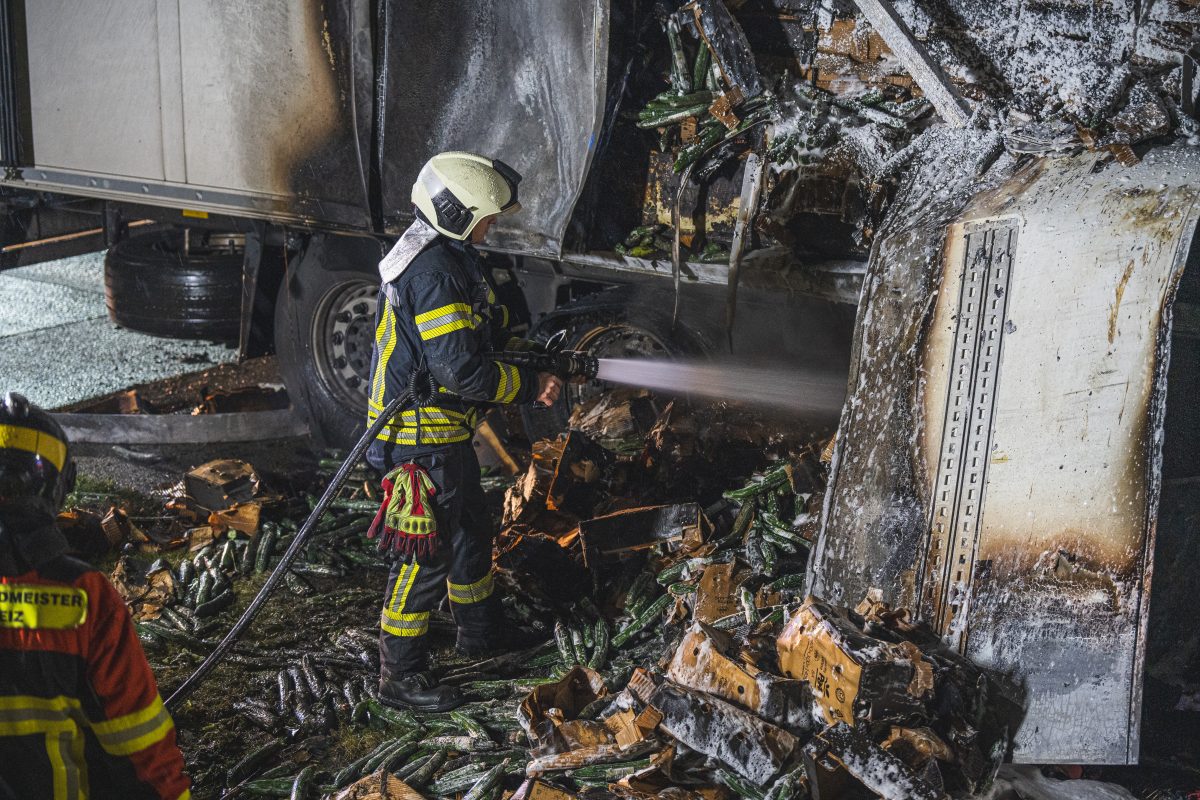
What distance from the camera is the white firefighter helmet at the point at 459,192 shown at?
4203mm

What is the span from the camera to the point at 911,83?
5.04m

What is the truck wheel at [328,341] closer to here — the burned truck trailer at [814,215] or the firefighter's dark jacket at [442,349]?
the burned truck trailer at [814,215]

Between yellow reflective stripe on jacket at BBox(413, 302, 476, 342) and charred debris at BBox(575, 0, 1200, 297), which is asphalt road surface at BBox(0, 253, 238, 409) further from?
yellow reflective stripe on jacket at BBox(413, 302, 476, 342)

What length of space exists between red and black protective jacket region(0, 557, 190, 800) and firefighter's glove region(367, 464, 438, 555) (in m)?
1.83

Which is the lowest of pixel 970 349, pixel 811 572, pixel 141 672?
pixel 811 572

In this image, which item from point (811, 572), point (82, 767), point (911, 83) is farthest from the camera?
point (911, 83)

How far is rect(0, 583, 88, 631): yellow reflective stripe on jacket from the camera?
7.44 ft

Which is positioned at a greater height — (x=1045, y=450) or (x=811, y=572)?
(x=1045, y=450)

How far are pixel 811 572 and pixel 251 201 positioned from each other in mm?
4659

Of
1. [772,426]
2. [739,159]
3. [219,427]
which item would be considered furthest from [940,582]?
[219,427]

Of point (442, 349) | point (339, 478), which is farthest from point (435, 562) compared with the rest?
point (442, 349)

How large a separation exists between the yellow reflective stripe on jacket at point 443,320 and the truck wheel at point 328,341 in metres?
3.31

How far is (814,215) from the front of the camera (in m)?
5.34

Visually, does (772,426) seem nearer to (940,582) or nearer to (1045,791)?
(940,582)
